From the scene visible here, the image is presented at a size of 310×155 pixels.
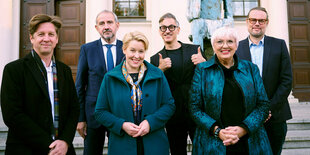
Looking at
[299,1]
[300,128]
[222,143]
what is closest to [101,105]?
[222,143]

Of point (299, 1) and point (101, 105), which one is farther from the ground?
point (299, 1)

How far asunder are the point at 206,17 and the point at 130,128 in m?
2.20

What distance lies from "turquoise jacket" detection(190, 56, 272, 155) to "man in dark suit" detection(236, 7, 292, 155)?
0.39m

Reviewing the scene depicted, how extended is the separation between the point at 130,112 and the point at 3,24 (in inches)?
290

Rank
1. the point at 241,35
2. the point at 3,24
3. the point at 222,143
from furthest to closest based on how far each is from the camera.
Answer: the point at 241,35, the point at 3,24, the point at 222,143

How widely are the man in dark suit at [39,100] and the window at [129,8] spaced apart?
6567mm

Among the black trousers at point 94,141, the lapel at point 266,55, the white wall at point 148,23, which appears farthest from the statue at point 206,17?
the white wall at point 148,23

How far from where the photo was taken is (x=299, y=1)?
27.3 ft

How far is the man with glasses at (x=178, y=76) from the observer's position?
254 cm

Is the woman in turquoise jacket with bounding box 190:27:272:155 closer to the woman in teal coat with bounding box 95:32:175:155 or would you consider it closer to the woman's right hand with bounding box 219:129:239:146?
the woman's right hand with bounding box 219:129:239:146

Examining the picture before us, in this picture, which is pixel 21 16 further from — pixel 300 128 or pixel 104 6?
pixel 300 128

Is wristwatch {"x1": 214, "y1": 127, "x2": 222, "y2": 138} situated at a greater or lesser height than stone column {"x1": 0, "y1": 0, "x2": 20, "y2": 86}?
lesser

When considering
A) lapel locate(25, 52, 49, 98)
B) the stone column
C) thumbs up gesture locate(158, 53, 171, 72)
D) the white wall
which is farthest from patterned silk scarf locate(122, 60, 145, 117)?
the stone column

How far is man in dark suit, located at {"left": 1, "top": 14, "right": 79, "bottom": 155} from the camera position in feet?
6.18
